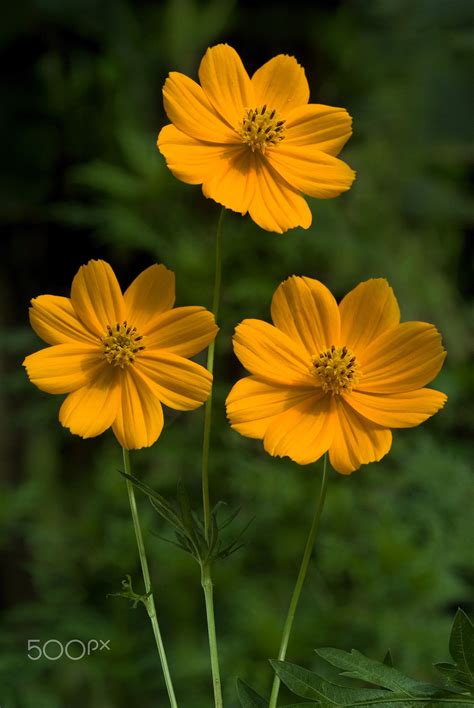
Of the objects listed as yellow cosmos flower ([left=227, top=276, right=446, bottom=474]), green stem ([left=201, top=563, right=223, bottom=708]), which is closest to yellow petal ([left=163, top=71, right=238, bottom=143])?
yellow cosmos flower ([left=227, top=276, right=446, bottom=474])

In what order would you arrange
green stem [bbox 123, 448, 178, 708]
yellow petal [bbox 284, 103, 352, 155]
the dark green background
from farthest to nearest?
the dark green background, yellow petal [bbox 284, 103, 352, 155], green stem [bbox 123, 448, 178, 708]

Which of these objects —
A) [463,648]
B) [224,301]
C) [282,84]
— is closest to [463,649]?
[463,648]

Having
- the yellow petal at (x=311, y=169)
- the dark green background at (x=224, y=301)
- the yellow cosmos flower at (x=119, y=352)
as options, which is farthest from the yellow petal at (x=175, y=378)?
the dark green background at (x=224, y=301)

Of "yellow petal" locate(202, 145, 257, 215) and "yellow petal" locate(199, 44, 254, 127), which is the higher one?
"yellow petal" locate(199, 44, 254, 127)

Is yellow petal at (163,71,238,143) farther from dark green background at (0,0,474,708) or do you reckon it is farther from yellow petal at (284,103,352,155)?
dark green background at (0,0,474,708)

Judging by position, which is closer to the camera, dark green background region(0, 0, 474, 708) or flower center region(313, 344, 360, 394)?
flower center region(313, 344, 360, 394)

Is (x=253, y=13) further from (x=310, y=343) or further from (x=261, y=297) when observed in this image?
(x=310, y=343)

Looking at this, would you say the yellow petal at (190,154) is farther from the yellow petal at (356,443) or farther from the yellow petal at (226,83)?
the yellow petal at (356,443)

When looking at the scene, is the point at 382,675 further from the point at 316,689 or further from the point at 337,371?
the point at 337,371
